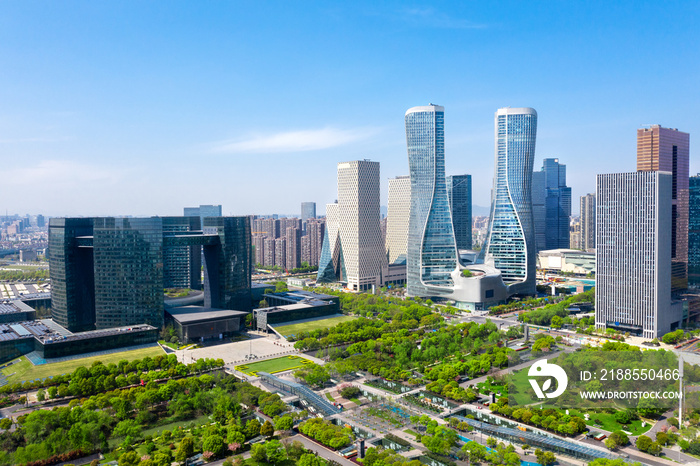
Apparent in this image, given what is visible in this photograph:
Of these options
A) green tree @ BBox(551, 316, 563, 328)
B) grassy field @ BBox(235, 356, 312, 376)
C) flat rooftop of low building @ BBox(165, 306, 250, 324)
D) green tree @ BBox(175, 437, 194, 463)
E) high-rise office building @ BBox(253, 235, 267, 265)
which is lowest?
grassy field @ BBox(235, 356, 312, 376)

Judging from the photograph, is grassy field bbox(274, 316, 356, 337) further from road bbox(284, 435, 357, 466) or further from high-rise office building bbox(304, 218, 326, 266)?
high-rise office building bbox(304, 218, 326, 266)

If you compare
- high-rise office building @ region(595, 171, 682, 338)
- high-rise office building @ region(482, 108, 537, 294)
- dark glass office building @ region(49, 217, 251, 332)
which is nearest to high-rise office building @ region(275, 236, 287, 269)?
high-rise office building @ region(482, 108, 537, 294)

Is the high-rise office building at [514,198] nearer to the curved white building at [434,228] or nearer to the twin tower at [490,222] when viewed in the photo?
the twin tower at [490,222]

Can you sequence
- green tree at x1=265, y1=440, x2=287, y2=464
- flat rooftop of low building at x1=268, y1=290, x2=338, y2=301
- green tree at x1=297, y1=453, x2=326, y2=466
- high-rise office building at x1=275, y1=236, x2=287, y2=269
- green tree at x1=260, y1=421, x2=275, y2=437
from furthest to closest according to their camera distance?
high-rise office building at x1=275, y1=236, x2=287, y2=269 < flat rooftop of low building at x1=268, y1=290, x2=338, y2=301 < green tree at x1=260, y1=421, x2=275, y2=437 < green tree at x1=265, y1=440, x2=287, y2=464 < green tree at x1=297, y1=453, x2=326, y2=466

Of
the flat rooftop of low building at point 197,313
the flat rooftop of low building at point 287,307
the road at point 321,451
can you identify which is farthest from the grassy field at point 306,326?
the road at point 321,451

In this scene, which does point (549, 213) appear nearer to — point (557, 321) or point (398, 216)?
point (398, 216)

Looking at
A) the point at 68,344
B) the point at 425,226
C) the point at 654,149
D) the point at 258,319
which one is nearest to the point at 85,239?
the point at 68,344

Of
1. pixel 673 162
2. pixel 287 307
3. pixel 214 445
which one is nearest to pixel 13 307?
pixel 287 307
